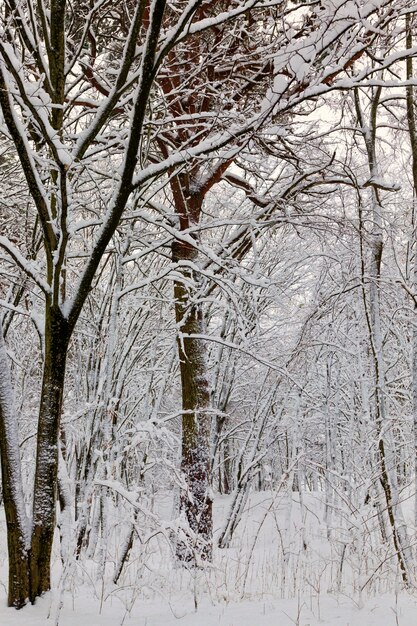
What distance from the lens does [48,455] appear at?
3.42m

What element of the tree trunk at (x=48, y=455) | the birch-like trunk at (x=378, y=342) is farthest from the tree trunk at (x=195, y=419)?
the tree trunk at (x=48, y=455)

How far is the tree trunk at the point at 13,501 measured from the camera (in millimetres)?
3254

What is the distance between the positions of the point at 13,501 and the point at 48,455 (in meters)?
0.41

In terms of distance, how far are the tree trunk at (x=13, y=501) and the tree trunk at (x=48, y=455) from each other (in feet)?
0.21

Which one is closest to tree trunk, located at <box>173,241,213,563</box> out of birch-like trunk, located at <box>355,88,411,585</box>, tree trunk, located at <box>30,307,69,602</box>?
birch-like trunk, located at <box>355,88,411,585</box>

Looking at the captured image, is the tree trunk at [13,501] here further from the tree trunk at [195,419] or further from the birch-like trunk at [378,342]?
the birch-like trunk at [378,342]

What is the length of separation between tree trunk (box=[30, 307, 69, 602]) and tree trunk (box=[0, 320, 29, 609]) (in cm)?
7

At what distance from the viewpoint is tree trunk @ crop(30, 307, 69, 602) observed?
333 cm

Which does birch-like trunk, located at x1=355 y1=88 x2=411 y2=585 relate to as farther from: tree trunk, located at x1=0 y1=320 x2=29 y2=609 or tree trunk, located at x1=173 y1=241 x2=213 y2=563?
tree trunk, located at x1=0 y1=320 x2=29 y2=609

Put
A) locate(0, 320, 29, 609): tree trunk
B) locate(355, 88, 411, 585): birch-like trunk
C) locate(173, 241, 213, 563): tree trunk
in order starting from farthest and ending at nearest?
locate(173, 241, 213, 563): tree trunk, locate(355, 88, 411, 585): birch-like trunk, locate(0, 320, 29, 609): tree trunk

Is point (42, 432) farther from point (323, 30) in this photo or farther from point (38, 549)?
A: point (323, 30)

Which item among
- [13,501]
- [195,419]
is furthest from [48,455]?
[195,419]

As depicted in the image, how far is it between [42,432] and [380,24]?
3.80 meters

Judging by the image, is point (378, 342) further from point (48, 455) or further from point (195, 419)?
point (48, 455)
